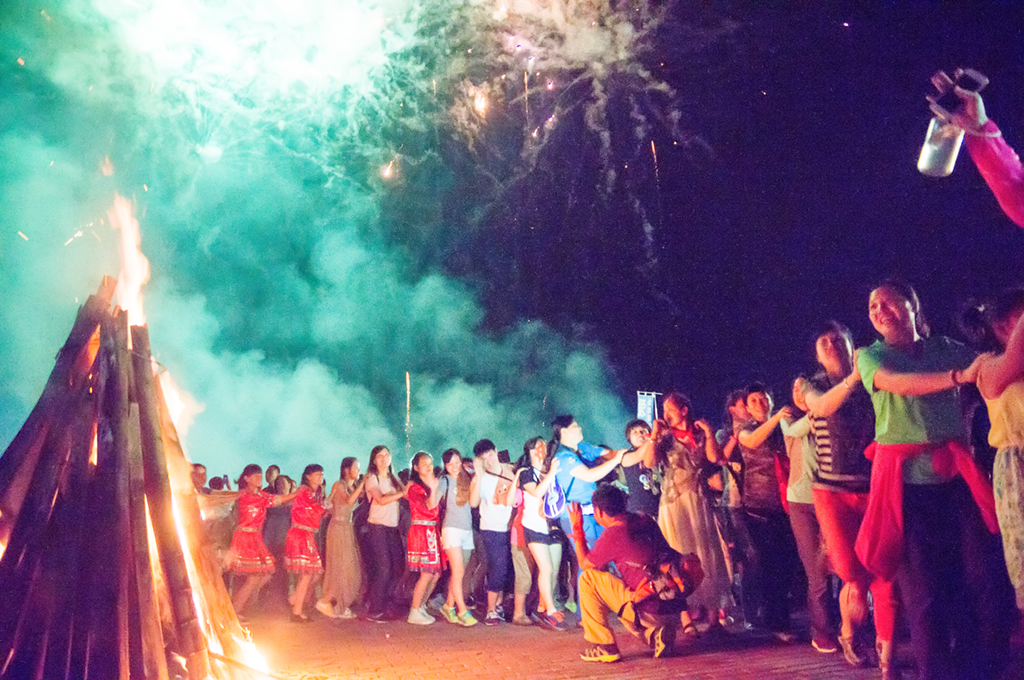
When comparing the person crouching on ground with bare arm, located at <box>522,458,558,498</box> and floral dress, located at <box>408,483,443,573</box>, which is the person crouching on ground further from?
floral dress, located at <box>408,483,443,573</box>

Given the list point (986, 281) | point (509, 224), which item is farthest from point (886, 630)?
point (509, 224)

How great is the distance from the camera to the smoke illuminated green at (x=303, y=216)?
1446cm

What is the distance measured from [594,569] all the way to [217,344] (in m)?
24.0

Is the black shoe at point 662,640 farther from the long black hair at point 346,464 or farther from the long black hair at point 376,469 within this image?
the long black hair at point 346,464

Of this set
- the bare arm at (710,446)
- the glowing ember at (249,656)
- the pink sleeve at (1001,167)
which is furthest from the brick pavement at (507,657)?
the pink sleeve at (1001,167)

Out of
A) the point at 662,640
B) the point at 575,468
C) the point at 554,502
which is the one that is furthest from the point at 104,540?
the point at 575,468

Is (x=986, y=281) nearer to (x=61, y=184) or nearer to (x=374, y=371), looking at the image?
(x=61, y=184)

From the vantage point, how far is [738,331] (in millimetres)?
17562

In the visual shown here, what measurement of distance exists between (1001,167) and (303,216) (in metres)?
26.6

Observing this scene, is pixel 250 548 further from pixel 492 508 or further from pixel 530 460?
pixel 530 460

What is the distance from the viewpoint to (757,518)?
575 cm

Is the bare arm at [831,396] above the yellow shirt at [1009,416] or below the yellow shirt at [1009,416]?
above

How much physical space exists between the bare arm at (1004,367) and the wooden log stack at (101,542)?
424 centimetres

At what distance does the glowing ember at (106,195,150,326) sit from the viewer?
509 centimetres
